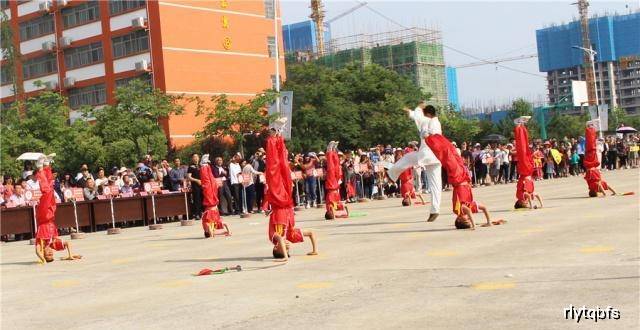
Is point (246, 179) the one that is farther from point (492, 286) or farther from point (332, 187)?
point (492, 286)

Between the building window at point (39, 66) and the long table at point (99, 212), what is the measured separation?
48017 mm

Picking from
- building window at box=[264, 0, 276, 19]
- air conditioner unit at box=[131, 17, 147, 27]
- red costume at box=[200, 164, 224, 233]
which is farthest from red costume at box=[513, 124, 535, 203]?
building window at box=[264, 0, 276, 19]

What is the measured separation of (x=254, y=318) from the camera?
8.66m

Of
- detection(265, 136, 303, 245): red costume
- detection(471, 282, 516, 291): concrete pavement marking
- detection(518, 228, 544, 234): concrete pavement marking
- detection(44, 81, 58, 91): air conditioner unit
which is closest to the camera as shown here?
detection(471, 282, 516, 291): concrete pavement marking

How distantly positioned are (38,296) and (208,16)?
59638 millimetres

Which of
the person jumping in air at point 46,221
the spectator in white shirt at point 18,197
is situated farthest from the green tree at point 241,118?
the person jumping in air at point 46,221

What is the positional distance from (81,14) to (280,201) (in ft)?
201

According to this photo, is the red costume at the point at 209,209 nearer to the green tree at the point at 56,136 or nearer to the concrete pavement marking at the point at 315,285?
the concrete pavement marking at the point at 315,285

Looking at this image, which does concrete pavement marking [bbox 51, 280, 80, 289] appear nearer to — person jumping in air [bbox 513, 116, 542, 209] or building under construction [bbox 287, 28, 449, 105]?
person jumping in air [bbox 513, 116, 542, 209]

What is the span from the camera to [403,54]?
120 m

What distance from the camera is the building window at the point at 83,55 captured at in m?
70.6

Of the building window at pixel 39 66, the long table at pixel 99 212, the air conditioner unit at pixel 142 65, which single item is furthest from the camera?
the building window at pixel 39 66

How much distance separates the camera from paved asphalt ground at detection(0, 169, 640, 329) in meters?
8.25

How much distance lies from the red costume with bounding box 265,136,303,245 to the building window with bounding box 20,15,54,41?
63847 mm
